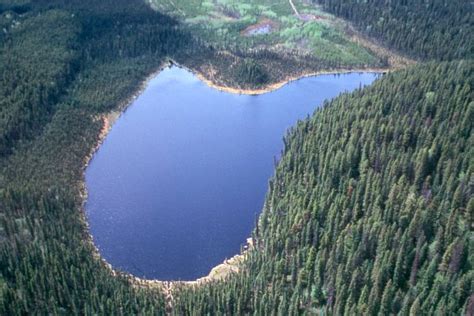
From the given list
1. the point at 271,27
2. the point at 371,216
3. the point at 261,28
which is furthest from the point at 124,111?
the point at 371,216

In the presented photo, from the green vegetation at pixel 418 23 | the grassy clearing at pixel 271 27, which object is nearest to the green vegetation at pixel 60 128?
the grassy clearing at pixel 271 27

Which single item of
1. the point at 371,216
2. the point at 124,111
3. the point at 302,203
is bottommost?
the point at 371,216

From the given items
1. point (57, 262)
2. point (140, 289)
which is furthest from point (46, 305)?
point (140, 289)

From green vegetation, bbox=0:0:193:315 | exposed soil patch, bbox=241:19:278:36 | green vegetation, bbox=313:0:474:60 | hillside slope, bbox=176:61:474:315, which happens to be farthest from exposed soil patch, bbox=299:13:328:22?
hillside slope, bbox=176:61:474:315

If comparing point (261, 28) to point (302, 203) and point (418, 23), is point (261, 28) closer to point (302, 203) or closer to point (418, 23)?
point (418, 23)

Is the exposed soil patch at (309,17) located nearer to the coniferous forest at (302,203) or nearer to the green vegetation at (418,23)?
the green vegetation at (418,23)

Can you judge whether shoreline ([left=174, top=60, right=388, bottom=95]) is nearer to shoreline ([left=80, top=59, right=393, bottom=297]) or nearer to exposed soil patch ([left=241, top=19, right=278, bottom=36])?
shoreline ([left=80, top=59, right=393, bottom=297])

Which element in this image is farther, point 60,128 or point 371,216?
point 60,128
